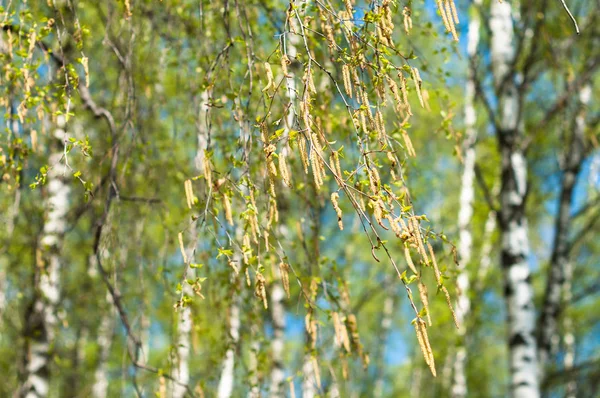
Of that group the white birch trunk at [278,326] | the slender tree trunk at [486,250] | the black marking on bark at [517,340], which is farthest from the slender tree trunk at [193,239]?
the slender tree trunk at [486,250]

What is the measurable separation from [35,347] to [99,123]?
3698 mm

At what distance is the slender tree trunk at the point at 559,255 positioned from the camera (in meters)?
5.72

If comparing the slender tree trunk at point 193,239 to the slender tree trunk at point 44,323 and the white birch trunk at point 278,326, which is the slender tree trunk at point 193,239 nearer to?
the white birch trunk at point 278,326

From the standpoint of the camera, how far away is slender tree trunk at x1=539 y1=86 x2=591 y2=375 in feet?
18.8

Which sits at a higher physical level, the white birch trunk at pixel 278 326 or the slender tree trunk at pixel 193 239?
the white birch trunk at pixel 278 326

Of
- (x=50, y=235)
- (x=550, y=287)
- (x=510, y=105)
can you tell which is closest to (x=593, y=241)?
(x=550, y=287)

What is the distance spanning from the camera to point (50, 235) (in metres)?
5.32

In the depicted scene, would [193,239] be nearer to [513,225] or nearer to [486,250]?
[513,225]

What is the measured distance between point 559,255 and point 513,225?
1.63 m

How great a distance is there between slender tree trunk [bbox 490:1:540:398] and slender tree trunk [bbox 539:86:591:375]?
83 cm

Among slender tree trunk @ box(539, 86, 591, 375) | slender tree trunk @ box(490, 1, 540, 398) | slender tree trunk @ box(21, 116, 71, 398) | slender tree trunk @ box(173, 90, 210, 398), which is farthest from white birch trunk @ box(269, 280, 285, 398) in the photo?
slender tree trunk @ box(490, 1, 540, 398)

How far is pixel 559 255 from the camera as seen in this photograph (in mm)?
5961

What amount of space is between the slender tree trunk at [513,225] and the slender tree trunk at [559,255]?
0.83 meters

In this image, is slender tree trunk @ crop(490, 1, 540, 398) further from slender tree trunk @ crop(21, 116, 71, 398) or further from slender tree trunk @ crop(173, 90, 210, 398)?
slender tree trunk @ crop(21, 116, 71, 398)
